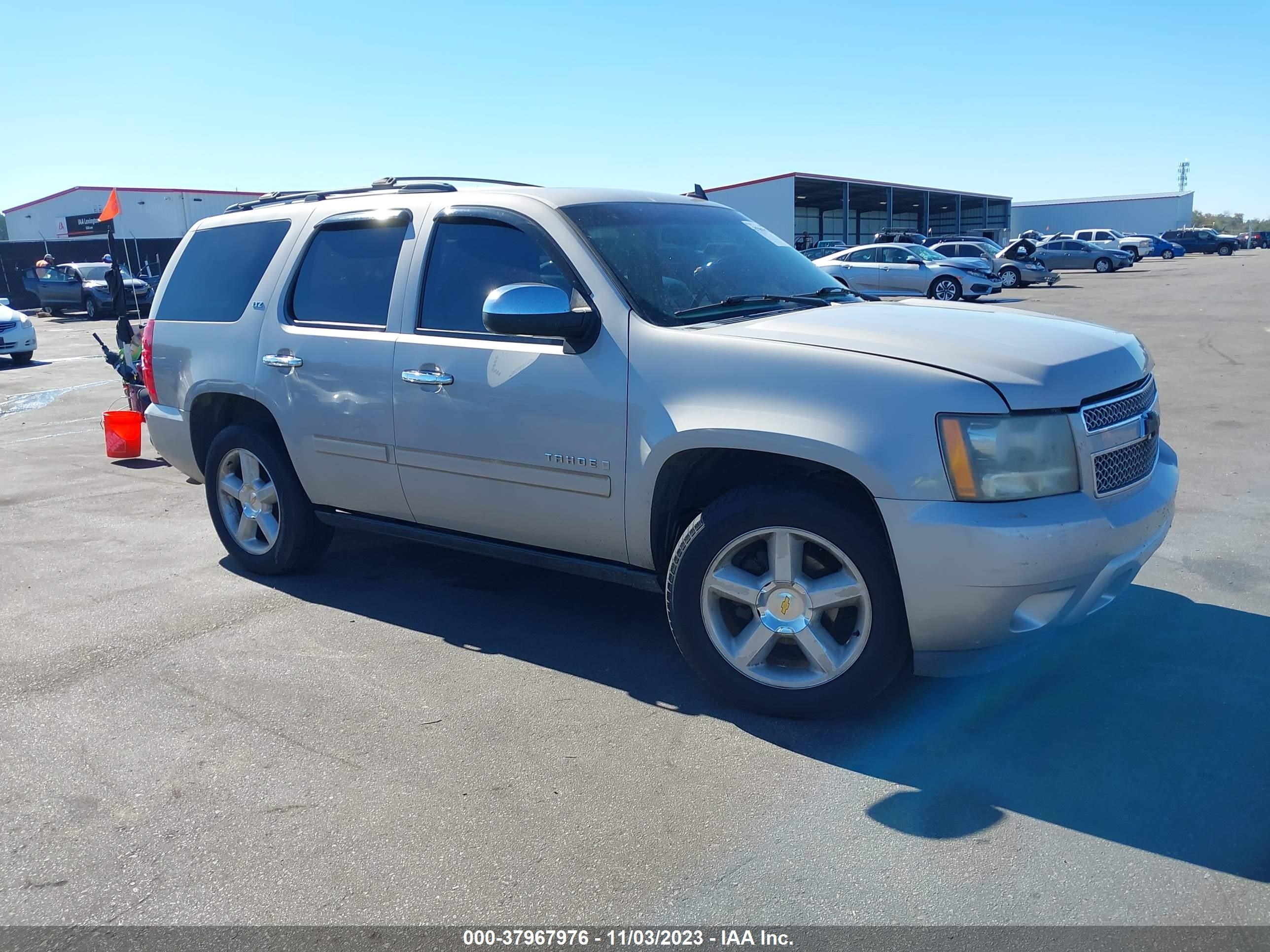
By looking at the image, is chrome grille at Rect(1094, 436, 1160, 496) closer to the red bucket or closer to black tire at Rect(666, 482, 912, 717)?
black tire at Rect(666, 482, 912, 717)

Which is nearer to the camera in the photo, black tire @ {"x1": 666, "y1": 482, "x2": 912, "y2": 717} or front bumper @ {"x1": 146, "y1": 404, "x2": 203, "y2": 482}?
black tire @ {"x1": 666, "y1": 482, "x2": 912, "y2": 717}

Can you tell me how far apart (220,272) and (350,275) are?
3.74 ft

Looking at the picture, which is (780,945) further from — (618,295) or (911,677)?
(618,295)

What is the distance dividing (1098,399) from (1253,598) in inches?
74.5

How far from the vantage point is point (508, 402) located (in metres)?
4.24

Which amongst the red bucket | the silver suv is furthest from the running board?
the red bucket

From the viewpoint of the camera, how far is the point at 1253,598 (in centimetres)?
472

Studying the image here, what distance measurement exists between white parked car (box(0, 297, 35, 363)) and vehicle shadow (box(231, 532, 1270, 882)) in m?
16.7

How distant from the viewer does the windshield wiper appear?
4141 mm

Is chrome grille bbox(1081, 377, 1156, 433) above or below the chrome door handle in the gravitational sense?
below

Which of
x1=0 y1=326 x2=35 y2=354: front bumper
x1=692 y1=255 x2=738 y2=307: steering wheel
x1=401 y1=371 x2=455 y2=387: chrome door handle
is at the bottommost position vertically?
x1=0 y1=326 x2=35 y2=354: front bumper

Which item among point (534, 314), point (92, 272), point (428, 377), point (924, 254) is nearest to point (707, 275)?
point (534, 314)

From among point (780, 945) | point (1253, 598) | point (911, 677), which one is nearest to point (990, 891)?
point (780, 945)

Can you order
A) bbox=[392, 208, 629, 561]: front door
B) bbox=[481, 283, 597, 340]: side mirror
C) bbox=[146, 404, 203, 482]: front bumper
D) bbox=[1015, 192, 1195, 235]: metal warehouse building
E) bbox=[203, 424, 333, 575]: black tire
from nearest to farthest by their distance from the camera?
bbox=[481, 283, 597, 340]: side mirror → bbox=[392, 208, 629, 561]: front door → bbox=[203, 424, 333, 575]: black tire → bbox=[146, 404, 203, 482]: front bumper → bbox=[1015, 192, 1195, 235]: metal warehouse building
